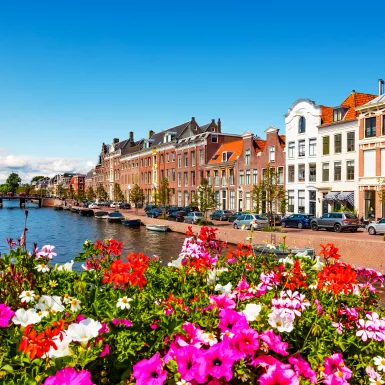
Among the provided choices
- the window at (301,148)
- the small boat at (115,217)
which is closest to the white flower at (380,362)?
the window at (301,148)

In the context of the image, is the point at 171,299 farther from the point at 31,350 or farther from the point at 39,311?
the point at 31,350

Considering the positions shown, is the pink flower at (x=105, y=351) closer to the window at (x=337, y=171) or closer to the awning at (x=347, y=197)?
the awning at (x=347, y=197)

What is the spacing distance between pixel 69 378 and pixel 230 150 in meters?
55.5

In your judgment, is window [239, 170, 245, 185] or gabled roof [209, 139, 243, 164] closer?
window [239, 170, 245, 185]

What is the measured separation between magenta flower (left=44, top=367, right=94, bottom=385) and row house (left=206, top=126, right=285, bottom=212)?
42877 mm

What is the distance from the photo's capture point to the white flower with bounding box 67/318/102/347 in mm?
2424

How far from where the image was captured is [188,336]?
2617 millimetres

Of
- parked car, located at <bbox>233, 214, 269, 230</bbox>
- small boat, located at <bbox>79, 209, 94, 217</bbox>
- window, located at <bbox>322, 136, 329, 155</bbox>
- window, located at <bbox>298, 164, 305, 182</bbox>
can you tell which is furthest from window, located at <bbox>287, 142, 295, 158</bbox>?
small boat, located at <bbox>79, 209, 94, 217</bbox>

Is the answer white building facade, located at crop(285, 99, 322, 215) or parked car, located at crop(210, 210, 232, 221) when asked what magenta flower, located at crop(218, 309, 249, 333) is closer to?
white building facade, located at crop(285, 99, 322, 215)

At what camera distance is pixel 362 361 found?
299 centimetres

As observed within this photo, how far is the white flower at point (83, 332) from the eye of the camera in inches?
95.4


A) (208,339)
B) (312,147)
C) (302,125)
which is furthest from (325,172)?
(208,339)

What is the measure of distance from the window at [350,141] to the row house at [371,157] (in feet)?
3.15

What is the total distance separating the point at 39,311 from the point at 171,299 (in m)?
1.16
